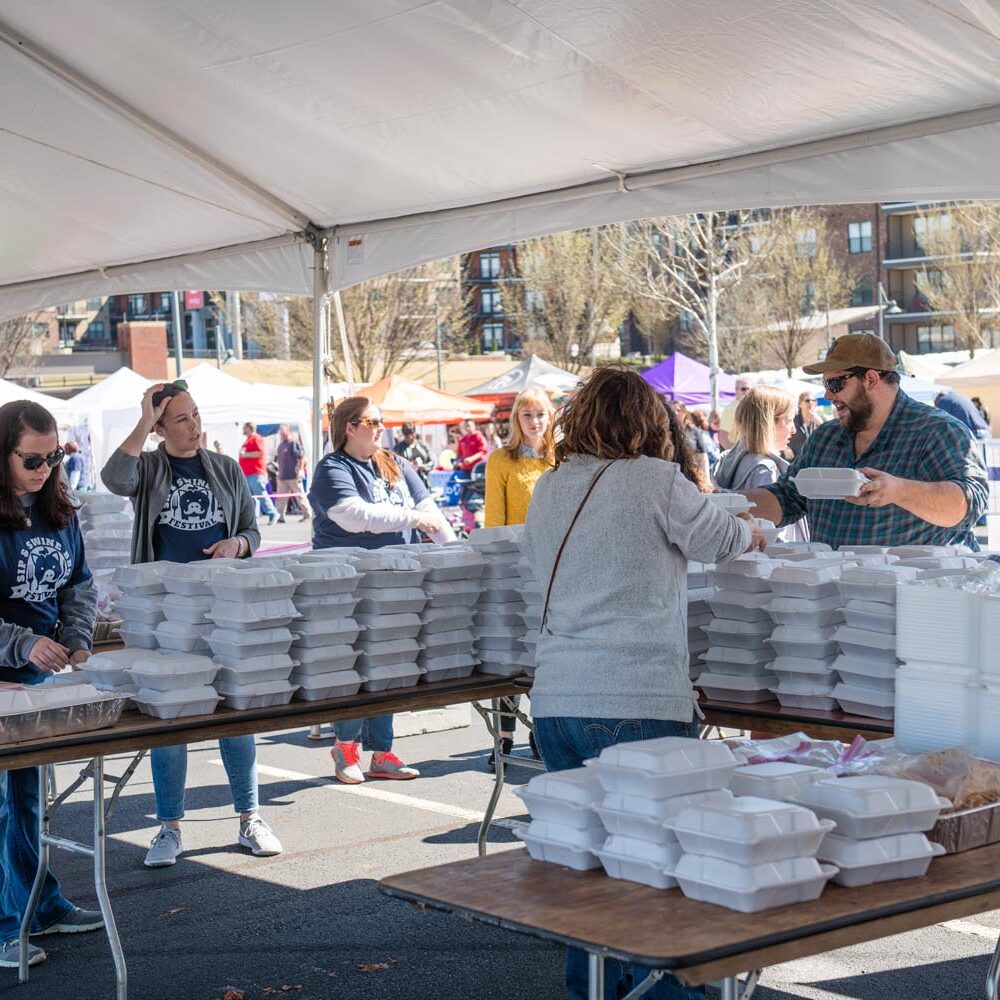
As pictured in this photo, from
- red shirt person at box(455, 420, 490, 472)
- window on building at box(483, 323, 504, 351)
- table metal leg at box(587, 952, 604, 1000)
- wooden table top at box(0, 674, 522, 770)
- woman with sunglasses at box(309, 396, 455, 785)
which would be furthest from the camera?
window on building at box(483, 323, 504, 351)

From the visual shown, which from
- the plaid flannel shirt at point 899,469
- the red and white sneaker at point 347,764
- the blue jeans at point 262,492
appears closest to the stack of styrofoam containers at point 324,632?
the plaid flannel shirt at point 899,469

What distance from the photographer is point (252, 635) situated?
4301 millimetres

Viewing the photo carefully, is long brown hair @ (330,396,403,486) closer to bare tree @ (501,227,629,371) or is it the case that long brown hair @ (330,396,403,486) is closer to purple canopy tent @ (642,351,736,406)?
purple canopy tent @ (642,351,736,406)

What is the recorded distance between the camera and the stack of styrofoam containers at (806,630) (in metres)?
4.05

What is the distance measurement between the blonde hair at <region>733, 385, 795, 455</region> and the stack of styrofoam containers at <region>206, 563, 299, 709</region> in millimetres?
3851

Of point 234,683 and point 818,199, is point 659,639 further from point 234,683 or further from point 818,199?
point 818,199

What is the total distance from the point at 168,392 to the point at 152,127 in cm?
205

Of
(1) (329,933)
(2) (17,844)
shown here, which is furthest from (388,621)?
(2) (17,844)

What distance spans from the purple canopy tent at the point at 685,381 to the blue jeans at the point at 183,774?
22994mm

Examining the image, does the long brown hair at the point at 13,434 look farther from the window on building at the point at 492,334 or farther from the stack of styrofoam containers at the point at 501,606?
the window on building at the point at 492,334

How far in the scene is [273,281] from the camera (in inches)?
317

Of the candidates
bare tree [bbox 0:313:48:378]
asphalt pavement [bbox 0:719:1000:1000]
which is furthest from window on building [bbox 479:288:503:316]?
asphalt pavement [bbox 0:719:1000:1000]

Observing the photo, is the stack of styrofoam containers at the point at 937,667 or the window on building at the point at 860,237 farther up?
the window on building at the point at 860,237

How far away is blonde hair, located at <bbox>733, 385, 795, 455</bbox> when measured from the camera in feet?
24.9
